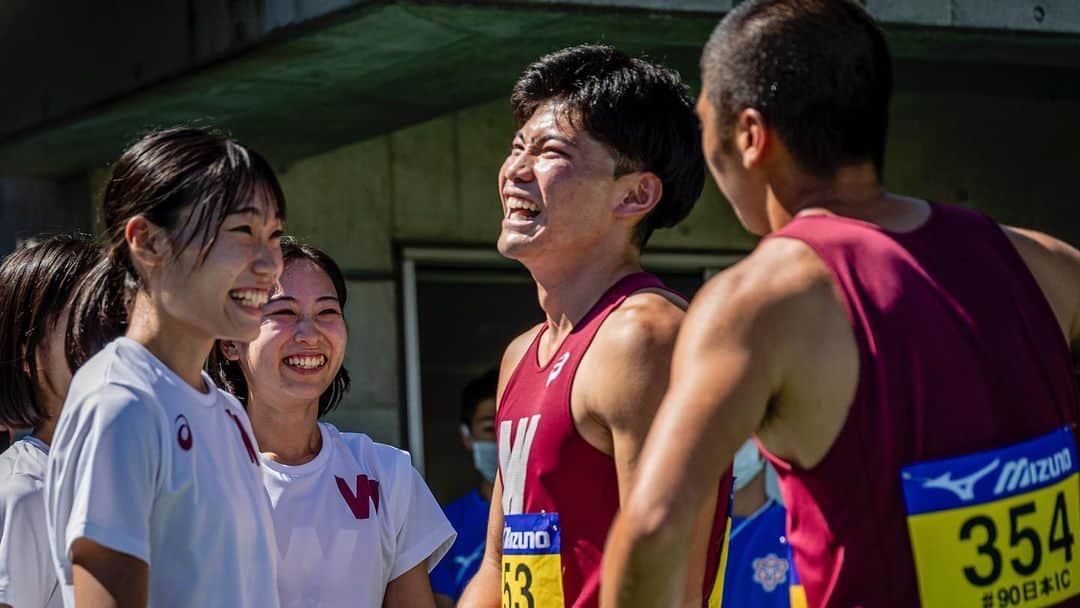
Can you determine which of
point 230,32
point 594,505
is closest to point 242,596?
point 594,505

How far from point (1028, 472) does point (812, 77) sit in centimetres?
64

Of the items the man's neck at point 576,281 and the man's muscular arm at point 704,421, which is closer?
the man's muscular arm at point 704,421

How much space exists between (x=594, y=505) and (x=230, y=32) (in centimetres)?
366

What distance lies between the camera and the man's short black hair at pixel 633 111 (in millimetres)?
3633

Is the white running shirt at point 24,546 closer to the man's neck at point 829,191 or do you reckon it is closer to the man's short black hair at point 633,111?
the man's short black hair at point 633,111

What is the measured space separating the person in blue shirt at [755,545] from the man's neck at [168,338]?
363cm

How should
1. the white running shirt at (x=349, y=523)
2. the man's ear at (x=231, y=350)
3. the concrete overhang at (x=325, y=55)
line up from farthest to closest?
the concrete overhang at (x=325, y=55) → the man's ear at (x=231, y=350) → the white running shirt at (x=349, y=523)

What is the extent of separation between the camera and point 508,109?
8.73 metres

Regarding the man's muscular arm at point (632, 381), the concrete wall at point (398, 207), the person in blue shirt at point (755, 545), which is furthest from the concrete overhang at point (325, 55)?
the man's muscular arm at point (632, 381)

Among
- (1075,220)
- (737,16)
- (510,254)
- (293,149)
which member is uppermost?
(737,16)

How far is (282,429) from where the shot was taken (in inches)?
158

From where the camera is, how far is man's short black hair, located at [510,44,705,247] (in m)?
3.63

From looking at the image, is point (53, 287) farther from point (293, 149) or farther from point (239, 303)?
point (293, 149)

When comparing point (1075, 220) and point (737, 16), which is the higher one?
point (737, 16)
